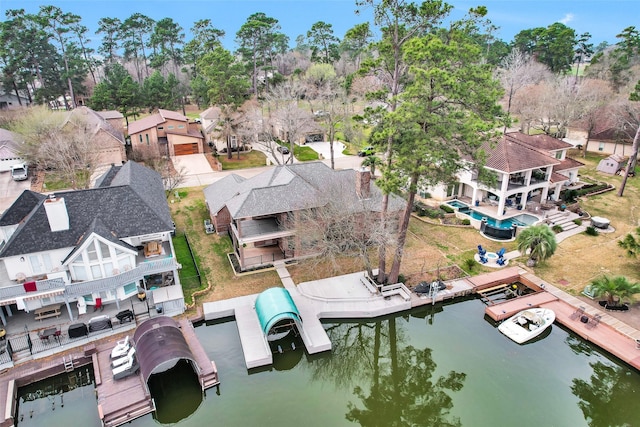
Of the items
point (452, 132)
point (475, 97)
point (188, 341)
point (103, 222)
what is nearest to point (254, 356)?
point (188, 341)

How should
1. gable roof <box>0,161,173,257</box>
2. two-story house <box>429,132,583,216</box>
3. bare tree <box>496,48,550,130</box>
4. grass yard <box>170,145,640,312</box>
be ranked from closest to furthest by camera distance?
gable roof <box>0,161,173,257</box> → grass yard <box>170,145,640,312</box> → two-story house <box>429,132,583,216</box> → bare tree <box>496,48,550,130</box>

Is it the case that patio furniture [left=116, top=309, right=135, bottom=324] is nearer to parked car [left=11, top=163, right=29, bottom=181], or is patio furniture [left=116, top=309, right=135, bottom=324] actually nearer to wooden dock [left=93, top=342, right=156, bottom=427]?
wooden dock [left=93, top=342, right=156, bottom=427]

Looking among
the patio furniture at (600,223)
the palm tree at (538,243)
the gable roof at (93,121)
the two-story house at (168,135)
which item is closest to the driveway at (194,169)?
the two-story house at (168,135)

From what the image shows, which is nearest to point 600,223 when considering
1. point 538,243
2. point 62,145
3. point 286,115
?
point 538,243

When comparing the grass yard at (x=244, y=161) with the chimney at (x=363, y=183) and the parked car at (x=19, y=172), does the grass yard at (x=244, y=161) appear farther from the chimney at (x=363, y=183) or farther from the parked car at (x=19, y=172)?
the chimney at (x=363, y=183)

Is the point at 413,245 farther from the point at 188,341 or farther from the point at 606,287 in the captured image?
the point at 188,341

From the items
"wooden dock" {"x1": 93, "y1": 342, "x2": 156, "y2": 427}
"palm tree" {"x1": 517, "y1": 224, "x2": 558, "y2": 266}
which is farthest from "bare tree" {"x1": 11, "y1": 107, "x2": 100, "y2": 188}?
"palm tree" {"x1": 517, "y1": 224, "x2": 558, "y2": 266}
